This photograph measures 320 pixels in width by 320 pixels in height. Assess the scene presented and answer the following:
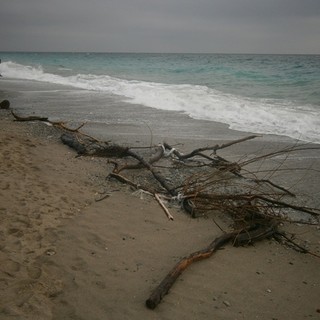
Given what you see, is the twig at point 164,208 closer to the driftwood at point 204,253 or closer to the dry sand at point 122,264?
the dry sand at point 122,264

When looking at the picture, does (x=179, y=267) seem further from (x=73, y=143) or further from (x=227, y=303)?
(x=73, y=143)

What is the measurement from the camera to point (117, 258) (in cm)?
312

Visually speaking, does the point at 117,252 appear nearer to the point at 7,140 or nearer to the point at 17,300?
the point at 17,300

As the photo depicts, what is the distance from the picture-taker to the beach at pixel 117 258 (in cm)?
254

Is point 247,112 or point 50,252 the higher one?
point 247,112

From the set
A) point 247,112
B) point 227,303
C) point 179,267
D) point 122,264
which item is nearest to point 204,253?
point 179,267

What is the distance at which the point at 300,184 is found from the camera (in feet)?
16.7

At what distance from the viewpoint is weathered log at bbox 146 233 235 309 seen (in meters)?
2.51

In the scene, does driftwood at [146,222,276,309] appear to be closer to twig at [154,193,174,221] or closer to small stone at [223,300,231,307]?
small stone at [223,300,231,307]

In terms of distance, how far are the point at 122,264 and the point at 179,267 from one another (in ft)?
1.88

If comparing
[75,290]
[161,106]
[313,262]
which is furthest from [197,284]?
[161,106]

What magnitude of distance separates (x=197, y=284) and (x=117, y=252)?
2.91 ft

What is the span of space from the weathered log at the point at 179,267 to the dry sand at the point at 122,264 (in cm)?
7

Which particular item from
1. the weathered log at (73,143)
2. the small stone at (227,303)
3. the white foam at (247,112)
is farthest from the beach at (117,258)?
the white foam at (247,112)
